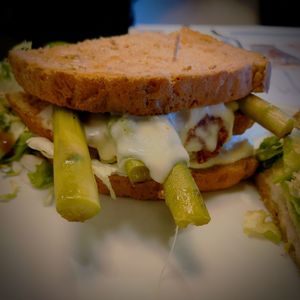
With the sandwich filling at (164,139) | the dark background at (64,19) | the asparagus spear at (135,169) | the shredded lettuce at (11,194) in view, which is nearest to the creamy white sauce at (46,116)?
the sandwich filling at (164,139)

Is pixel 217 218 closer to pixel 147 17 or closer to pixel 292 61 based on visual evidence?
pixel 292 61

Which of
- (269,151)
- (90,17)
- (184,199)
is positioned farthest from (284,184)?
(90,17)

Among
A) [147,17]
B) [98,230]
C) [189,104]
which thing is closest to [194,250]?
[98,230]

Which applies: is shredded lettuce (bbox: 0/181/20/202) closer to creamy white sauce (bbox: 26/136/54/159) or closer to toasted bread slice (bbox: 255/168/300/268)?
creamy white sauce (bbox: 26/136/54/159)

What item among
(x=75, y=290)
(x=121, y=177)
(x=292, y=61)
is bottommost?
(x=75, y=290)

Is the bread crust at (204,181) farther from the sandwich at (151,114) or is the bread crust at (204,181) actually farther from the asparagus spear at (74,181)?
the asparagus spear at (74,181)
